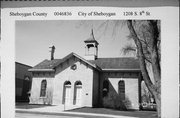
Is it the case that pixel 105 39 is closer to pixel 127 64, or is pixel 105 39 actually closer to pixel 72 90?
pixel 127 64

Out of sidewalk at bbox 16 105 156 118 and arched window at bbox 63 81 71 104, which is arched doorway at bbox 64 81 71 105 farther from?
sidewalk at bbox 16 105 156 118

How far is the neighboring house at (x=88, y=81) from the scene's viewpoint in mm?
5895

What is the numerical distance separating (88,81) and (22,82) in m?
2.71

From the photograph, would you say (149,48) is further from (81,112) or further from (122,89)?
(81,112)

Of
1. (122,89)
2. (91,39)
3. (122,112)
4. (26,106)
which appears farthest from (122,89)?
(26,106)

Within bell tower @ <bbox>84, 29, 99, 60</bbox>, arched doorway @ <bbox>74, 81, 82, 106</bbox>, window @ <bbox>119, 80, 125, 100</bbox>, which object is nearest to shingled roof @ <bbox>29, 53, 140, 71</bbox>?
bell tower @ <bbox>84, 29, 99, 60</bbox>

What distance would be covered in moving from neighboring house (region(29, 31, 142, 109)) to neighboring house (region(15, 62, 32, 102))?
239mm

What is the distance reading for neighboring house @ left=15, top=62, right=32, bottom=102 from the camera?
5.19 metres

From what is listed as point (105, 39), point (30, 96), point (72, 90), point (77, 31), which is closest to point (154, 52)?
point (105, 39)

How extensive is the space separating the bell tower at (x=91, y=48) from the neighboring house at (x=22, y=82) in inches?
56.6

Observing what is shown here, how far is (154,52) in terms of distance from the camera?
507 centimetres

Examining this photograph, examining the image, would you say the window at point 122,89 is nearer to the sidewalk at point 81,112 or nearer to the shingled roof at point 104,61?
the shingled roof at point 104,61

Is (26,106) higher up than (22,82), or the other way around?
(22,82)

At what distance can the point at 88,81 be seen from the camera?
7.66 m
